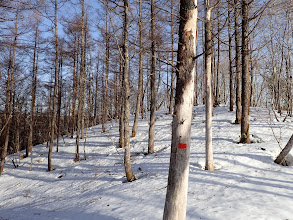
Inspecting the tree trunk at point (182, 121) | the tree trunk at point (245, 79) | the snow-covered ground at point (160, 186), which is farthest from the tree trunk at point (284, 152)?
the tree trunk at point (182, 121)

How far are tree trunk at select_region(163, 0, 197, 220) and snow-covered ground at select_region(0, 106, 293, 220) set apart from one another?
1426mm

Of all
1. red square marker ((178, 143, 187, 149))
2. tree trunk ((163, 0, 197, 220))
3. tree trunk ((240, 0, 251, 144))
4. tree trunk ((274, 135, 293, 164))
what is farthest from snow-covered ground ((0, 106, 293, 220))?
red square marker ((178, 143, 187, 149))

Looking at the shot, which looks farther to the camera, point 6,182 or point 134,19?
point 6,182

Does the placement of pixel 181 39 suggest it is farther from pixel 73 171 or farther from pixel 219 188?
pixel 73 171

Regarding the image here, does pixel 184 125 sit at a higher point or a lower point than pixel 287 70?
lower

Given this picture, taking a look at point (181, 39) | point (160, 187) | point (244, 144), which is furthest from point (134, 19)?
point (244, 144)

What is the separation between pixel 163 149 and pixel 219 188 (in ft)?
16.6

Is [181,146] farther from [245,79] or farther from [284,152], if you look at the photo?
[245,79]

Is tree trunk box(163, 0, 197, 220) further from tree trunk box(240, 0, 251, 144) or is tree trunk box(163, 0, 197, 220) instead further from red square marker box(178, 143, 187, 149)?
tree trunk box(240, 0, 251, 144)

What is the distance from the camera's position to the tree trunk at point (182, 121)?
274 centimetres

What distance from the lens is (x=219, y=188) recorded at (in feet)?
16.3

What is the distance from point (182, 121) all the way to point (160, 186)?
3.63 meters

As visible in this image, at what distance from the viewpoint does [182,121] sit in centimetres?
279

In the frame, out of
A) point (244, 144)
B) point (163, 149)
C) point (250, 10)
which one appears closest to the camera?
point (250, 10)
